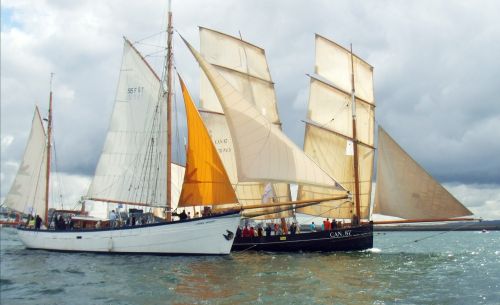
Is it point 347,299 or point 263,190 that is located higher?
point 263,190

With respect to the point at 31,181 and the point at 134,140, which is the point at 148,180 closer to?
the point at 134,140

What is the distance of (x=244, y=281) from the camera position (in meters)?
28.2

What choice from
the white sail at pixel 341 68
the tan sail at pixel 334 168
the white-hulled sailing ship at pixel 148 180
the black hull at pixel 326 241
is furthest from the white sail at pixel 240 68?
the black hull at pixel 326 241

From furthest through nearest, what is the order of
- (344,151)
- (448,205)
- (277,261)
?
(344,151) → (448,205) → (277,261)

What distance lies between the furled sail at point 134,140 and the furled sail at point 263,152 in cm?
890

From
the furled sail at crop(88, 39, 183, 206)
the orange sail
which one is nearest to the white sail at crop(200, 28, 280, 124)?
Answer: the furled sail at crop(88, 39, 183, 206)

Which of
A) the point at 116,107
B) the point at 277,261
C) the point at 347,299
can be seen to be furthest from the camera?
the point at 116,107

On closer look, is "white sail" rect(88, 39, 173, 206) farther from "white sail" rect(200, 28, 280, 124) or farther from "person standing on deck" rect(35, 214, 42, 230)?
"white sail" rect(200, 28, 280, 124)

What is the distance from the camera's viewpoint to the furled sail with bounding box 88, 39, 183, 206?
45.2 meters

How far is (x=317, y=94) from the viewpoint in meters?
57.7

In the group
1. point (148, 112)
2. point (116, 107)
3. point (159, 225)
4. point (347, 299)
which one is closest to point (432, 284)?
point (347, 299)

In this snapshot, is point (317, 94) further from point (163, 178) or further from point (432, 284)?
point (432, 284)

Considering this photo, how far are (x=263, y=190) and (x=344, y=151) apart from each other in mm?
9413

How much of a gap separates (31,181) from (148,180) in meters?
16.5
